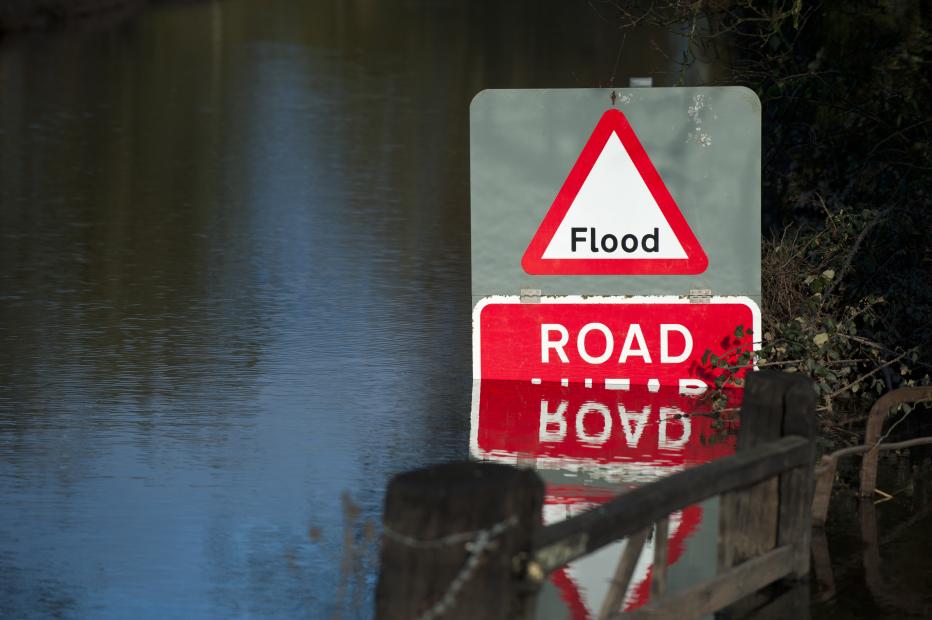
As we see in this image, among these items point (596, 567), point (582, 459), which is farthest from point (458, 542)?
point (582, 459)

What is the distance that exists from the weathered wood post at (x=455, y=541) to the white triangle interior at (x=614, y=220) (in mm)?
4758

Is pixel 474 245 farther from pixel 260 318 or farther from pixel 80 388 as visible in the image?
pixel 260 318

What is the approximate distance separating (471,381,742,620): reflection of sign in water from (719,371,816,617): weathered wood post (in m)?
0.35

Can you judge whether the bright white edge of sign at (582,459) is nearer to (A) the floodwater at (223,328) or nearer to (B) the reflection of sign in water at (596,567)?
(A) the floodwater at (223,328)

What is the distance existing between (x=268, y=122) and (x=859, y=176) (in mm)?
12742

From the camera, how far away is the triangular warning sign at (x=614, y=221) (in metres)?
8.89

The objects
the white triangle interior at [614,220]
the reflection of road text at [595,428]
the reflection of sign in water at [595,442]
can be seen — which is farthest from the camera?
the white triangle interior at [614,220]

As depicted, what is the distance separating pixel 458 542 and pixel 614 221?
197 inches

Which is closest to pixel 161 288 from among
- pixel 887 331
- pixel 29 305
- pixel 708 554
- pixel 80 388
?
pixel 29 305

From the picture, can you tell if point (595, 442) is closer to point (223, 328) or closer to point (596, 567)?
point (596, 567)

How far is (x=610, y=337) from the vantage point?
9.16 metres

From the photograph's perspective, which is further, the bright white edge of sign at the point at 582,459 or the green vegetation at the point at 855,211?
the green vegetation at the point at 855,211

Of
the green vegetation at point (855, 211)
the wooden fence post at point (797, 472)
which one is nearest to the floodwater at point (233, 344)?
the wooden fence post at point (797, 472)

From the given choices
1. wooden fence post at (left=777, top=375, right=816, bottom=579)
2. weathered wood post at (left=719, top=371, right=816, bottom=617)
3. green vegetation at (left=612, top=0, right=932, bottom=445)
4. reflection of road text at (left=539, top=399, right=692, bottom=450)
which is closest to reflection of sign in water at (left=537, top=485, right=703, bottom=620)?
weathered wood post at (left=719, top=371, right=816, bottom=617)
